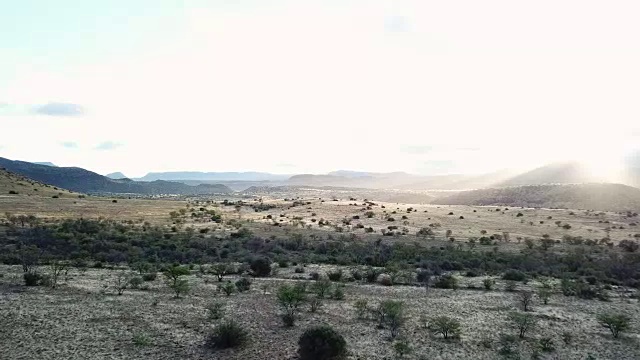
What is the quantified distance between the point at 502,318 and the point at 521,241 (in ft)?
114

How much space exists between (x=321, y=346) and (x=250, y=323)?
5.17 metres

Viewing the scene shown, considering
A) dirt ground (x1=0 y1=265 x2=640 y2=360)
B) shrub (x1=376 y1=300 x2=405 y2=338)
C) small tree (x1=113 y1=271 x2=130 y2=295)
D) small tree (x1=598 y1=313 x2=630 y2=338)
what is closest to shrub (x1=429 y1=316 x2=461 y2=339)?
dirt ground (x1=0 y1=265 x2=640 y2=360)

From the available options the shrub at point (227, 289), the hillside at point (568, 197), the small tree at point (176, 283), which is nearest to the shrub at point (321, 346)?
the shrub at point (227, 289)

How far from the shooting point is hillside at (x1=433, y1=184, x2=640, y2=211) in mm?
106812

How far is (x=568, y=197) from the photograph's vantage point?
11581 centimetres

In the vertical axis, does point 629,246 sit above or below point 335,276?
below

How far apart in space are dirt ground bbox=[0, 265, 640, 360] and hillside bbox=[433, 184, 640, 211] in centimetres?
8948

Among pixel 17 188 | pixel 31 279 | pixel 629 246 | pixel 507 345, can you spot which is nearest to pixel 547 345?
pixel 507 345

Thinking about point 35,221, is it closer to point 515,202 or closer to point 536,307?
point 536,307

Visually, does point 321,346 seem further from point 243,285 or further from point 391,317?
point 243,285

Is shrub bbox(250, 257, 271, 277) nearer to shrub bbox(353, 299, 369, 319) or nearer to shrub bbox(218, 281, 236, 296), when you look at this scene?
shrub bbox(218, 281, 236, 296)

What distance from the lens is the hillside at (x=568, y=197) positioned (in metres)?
107

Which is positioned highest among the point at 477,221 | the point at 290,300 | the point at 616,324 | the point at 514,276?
the point at 290,300

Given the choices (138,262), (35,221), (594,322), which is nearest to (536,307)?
(594,322)
